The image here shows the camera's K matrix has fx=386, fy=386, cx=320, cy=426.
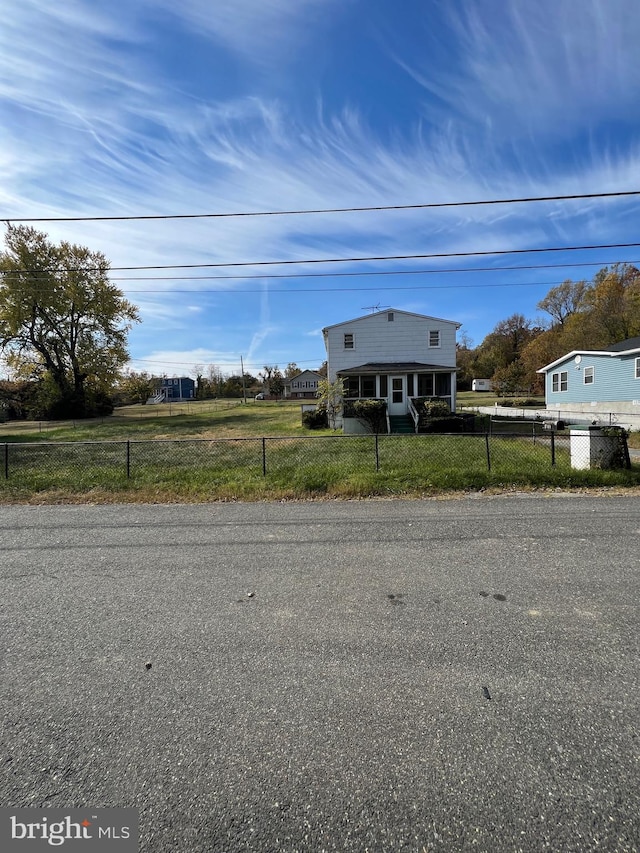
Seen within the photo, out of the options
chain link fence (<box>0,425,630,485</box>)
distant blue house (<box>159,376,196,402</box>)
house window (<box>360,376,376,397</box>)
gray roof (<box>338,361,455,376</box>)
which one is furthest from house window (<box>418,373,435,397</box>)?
distant blue house (<box>159,376,196,402</box>)

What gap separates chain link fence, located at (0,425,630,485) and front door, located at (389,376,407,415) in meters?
6.27

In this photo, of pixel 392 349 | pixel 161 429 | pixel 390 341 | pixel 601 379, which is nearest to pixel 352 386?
pixel 392 349

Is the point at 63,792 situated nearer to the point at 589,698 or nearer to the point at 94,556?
the point at 589,698

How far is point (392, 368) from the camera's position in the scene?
1877cm

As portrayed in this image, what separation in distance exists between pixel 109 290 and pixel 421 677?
135 feet

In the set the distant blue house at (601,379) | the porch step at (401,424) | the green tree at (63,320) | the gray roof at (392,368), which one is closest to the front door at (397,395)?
the porch step at (401,424)

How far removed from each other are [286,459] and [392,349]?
41.2ft

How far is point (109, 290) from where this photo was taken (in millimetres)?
35531

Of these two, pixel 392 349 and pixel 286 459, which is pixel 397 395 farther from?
pixel 286 459

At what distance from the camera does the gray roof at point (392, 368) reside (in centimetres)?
1856

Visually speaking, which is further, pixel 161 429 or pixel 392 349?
pixel 161 429

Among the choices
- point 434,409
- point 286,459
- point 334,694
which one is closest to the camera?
point 334,694

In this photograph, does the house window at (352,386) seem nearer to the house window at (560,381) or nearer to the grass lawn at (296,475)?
the grass lawn at (296,475)

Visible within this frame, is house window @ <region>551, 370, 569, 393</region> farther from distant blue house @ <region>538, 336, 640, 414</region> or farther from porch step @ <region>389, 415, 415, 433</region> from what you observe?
porch step @ <region>389, 415, 415, 433</region>
